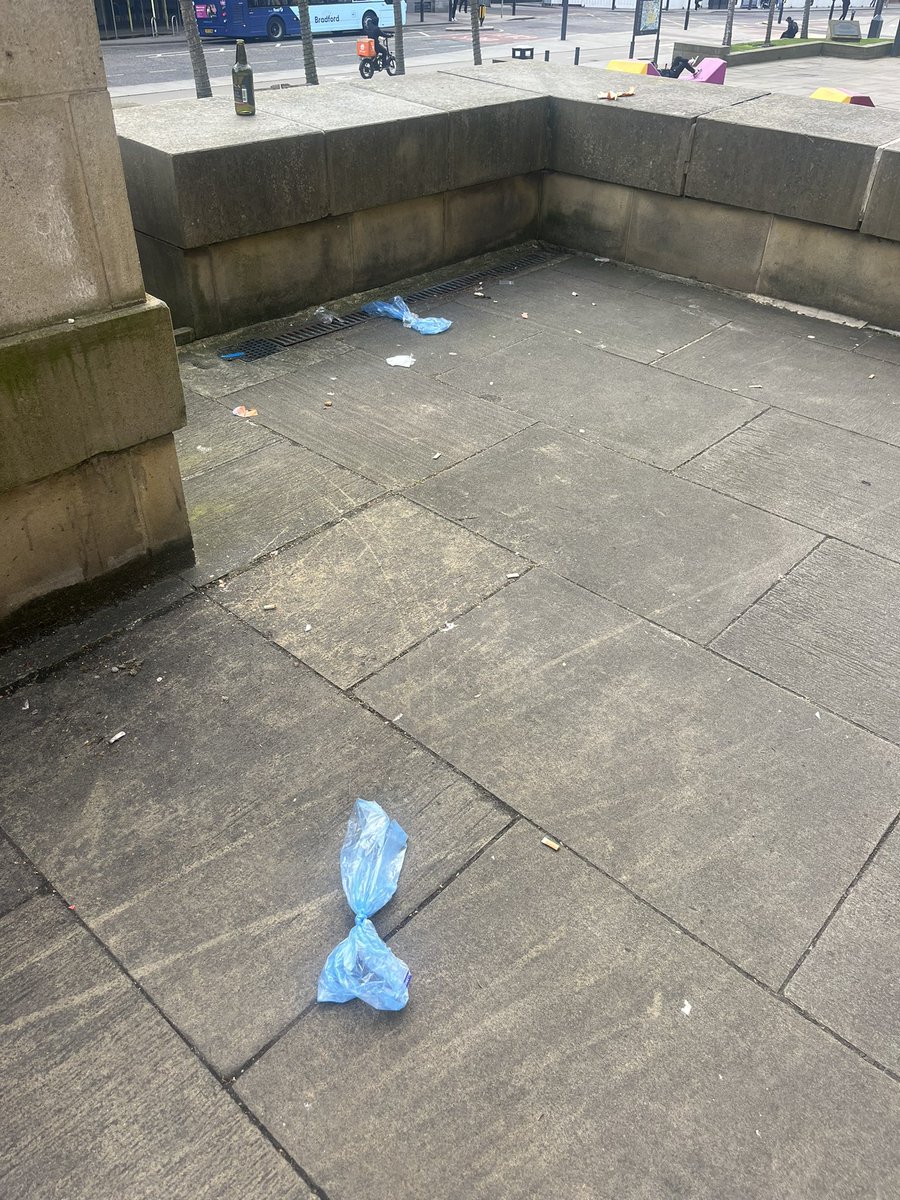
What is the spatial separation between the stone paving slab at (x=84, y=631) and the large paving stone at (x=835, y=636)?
2.49 metres

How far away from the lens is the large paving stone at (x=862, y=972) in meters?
2.50

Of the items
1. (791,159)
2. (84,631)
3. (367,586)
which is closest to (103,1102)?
(84,631)

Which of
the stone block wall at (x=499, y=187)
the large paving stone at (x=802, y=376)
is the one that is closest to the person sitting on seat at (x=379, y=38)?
the stone block wall at (x=499, y=187)

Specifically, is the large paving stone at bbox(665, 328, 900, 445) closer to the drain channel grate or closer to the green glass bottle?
the drain channel grate

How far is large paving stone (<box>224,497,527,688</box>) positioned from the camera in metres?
3.83

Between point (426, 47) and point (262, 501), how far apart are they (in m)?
35.1

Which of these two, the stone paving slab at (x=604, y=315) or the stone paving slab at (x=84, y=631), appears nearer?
the stone paving slab at (x=84, y=631)

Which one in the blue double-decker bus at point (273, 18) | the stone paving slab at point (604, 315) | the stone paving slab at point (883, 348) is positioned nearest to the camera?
the stone paving slab at point (883, 348)

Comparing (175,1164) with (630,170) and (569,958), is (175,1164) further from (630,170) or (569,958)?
(630,170)

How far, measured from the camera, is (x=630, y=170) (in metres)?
7.63

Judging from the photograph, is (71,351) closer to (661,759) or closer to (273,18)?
(661,759)

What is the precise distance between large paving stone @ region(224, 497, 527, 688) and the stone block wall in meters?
2.86

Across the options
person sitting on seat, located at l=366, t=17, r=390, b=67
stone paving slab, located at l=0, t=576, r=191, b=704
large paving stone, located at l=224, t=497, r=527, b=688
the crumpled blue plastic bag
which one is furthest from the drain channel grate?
person sitting on seat, located at l=366, t=17, r=390, b=67

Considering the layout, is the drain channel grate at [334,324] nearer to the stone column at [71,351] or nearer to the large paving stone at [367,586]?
the large paving stone at [367,586]
